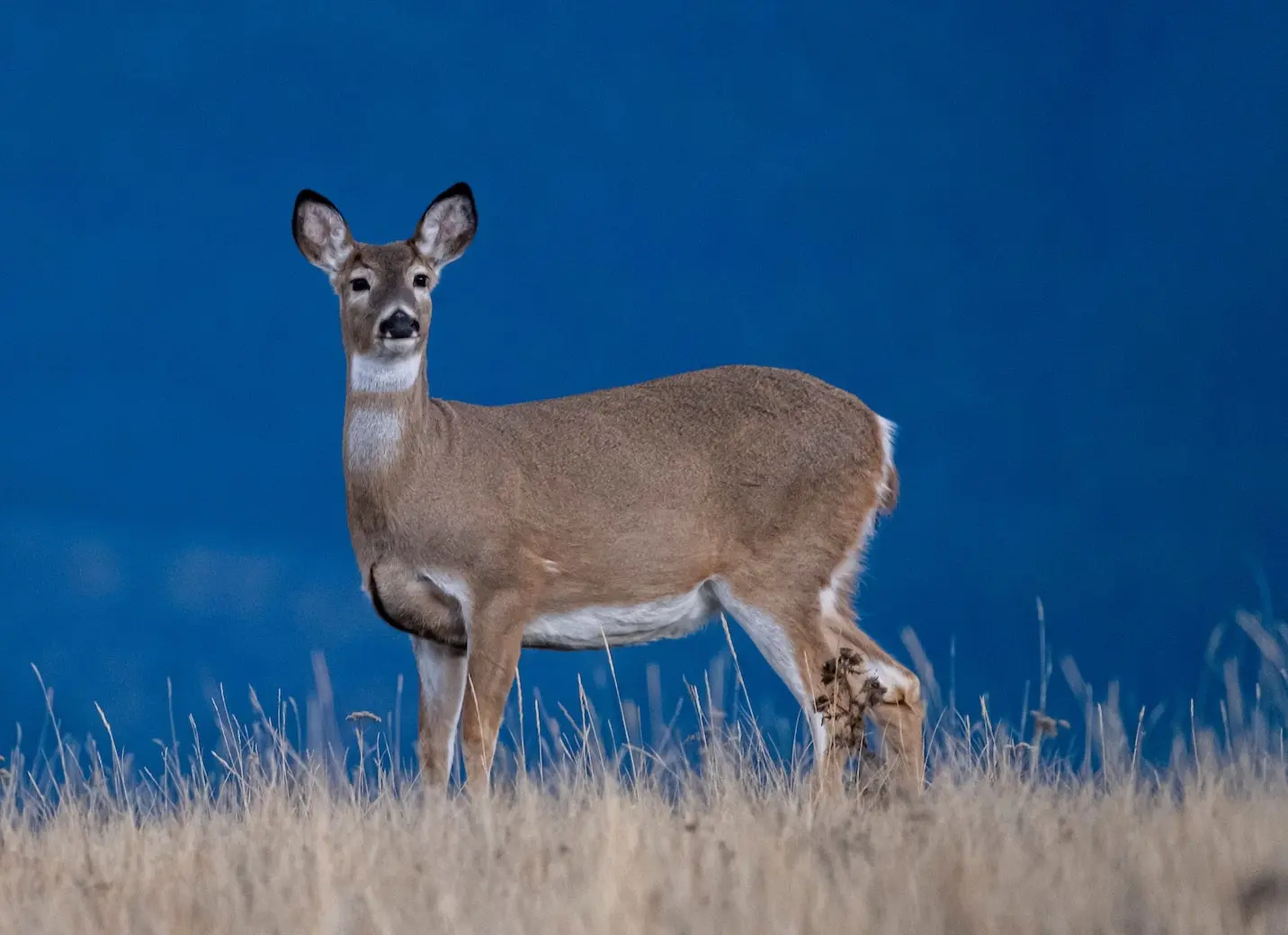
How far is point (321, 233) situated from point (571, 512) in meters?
1.94

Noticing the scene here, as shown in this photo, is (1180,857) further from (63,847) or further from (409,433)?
(409,433)

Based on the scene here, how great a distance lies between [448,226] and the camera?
8602 mm

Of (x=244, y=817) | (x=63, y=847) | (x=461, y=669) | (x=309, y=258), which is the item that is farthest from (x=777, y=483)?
(x=63, y=847)

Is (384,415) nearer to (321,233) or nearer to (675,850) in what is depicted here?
(321,233)

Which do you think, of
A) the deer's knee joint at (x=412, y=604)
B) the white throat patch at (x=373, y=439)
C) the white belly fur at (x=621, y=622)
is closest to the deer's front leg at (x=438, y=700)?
the deer's knee joint at (x=412, y=604)

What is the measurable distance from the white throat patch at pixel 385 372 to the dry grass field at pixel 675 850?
187 cm

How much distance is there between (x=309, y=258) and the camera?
8.44m

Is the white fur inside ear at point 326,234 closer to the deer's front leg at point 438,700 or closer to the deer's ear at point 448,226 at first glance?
the deer's ear at point 448,226

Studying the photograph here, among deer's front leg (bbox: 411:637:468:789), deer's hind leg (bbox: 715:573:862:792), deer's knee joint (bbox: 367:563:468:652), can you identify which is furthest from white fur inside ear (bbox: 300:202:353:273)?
deer's hind leg (bbox: 715:573:862:792)

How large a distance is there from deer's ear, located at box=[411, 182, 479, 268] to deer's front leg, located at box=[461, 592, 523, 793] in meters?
1.89

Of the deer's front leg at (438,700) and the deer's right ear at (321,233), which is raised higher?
the deer's right ear at (321,233)

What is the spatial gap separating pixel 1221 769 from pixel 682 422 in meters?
3.29

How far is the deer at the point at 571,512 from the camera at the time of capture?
25.6 feet

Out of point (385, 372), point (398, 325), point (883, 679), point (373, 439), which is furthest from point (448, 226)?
point (883, 679)
